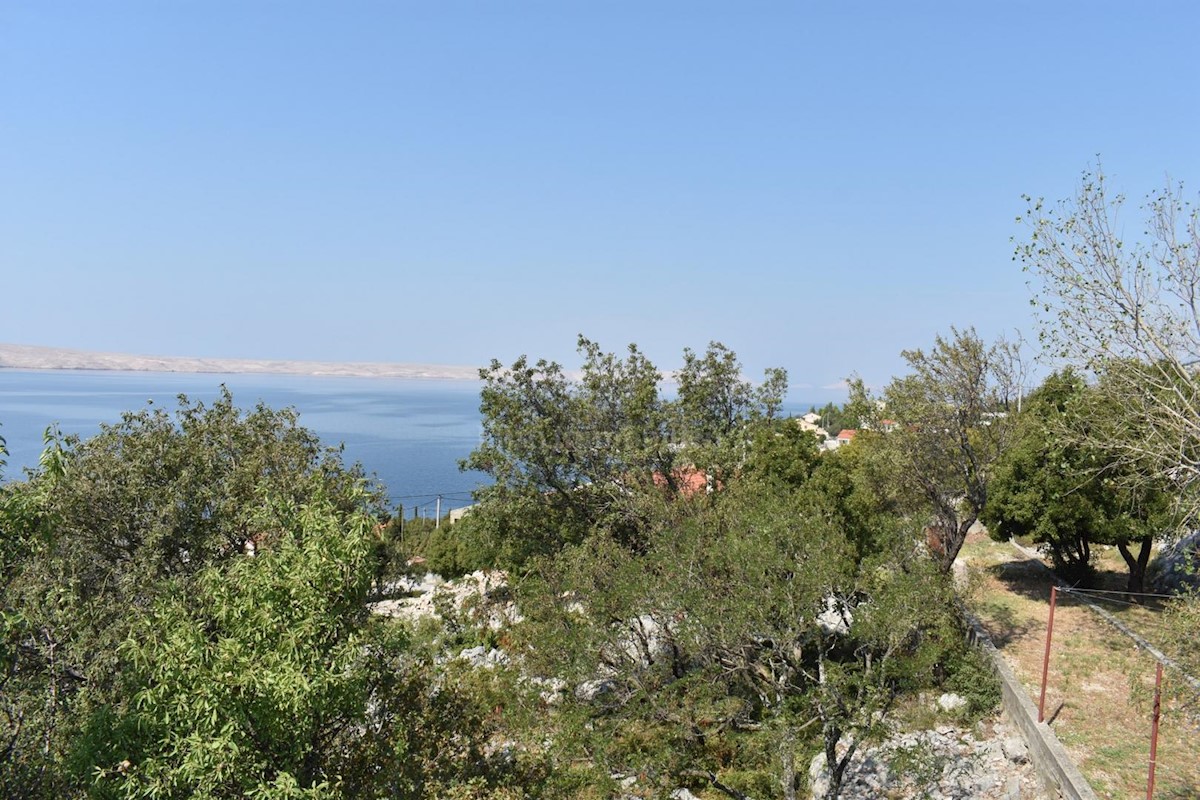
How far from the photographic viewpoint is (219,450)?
19578 mm

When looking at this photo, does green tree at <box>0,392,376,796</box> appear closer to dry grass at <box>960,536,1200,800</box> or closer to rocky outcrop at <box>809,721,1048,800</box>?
rocky outcrop at <box>809,721,1048,800</box>

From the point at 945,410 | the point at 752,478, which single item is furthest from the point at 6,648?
the point at 945,410

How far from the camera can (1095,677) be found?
58.5 ft

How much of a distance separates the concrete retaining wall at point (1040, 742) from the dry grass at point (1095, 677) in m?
0.26

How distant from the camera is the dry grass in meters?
13.4

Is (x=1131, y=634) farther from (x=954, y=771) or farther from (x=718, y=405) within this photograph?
(x=718, y=405)

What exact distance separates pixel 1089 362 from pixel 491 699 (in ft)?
40.8

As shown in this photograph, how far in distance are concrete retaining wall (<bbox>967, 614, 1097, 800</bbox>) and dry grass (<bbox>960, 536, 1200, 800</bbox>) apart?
0.26m

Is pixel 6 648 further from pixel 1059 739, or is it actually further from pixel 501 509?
pixel 501 509

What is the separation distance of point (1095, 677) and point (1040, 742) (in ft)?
12.9

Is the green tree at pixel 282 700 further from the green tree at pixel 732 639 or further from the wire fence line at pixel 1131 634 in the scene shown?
the wire fence line at pixel 1131 634

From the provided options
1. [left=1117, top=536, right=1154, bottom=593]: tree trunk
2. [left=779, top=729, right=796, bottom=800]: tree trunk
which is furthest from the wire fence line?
[left=779, top=729, right=796, bottom=800]: tree trunk

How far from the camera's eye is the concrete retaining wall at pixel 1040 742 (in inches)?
524

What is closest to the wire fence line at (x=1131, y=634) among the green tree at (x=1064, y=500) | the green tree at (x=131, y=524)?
the green tree at (x=1064, y=500)
